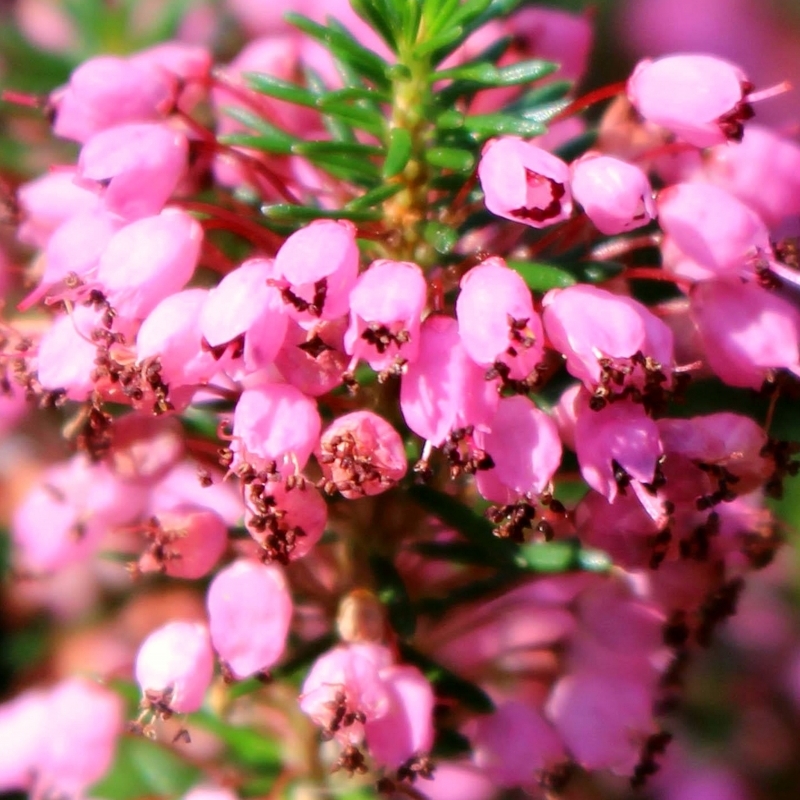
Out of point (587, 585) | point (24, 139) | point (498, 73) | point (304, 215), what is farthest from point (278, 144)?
point (24, 139)

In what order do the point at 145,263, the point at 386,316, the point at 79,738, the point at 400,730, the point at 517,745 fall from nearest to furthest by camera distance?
the point at 386,316, the point at 145,263, the point at 400,730, the point at 517,745, the point at 79,738

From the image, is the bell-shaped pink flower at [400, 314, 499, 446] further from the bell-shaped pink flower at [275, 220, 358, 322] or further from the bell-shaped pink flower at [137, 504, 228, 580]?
the bell-shaped pink flower at [137, 504, 228, 580]

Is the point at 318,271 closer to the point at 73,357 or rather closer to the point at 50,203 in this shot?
the point at 73,357

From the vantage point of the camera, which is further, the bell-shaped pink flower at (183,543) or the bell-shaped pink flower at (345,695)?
the bell-shaped pink flower at (183,543)

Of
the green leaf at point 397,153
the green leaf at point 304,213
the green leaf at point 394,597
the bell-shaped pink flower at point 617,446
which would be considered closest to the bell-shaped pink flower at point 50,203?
the green leaf at point 304,213

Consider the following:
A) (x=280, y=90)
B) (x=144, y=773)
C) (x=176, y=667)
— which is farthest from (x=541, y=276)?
(x=144, y=773)

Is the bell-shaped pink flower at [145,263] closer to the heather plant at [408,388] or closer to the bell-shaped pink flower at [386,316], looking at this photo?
the heather plant at [408,388]
